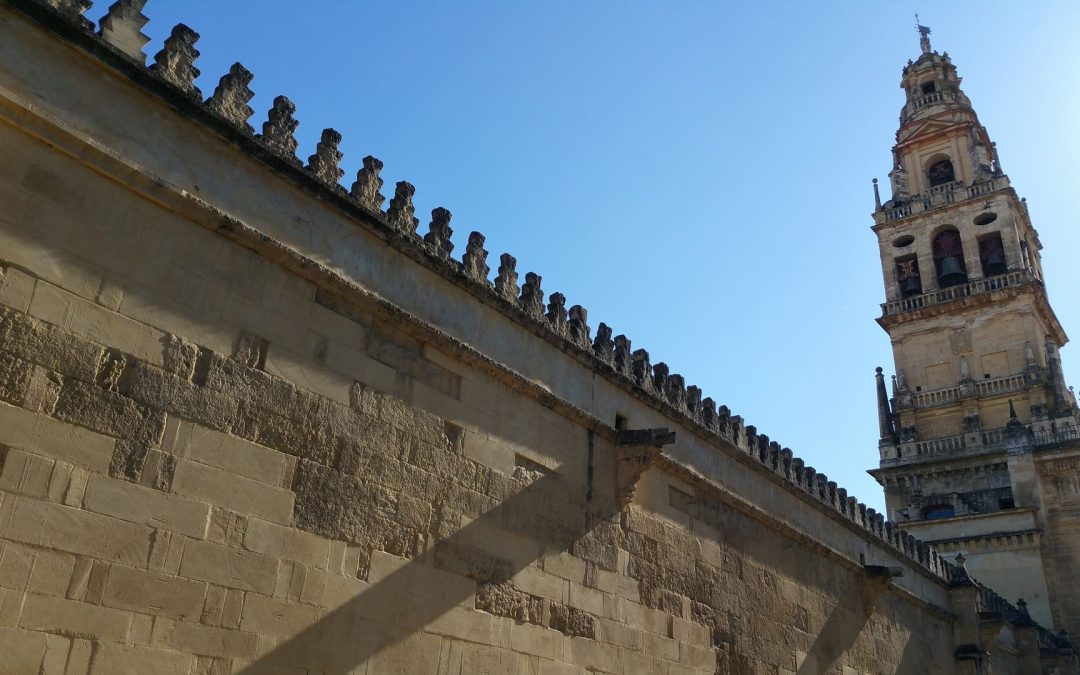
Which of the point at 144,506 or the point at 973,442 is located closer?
the point at 144,506

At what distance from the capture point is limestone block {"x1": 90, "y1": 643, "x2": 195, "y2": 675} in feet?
14.9

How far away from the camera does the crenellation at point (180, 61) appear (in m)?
5.77

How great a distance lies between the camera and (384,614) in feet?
19.6

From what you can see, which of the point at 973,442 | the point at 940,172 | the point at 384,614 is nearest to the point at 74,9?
the point at 384,614

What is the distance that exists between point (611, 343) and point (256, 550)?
4649mm

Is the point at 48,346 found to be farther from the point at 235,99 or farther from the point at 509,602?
the point at 509,602

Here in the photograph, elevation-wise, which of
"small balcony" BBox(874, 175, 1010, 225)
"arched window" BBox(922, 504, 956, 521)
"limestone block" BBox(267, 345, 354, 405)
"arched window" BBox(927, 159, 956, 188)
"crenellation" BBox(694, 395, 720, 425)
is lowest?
"limestone block" BBox(267, 345, 354, 405)

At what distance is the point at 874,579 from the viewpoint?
41.0ft

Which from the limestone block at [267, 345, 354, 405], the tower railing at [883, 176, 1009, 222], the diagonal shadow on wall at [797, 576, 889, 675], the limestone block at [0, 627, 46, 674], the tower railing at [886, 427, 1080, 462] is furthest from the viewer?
the tower railing at [883, 176, 1009, 222]

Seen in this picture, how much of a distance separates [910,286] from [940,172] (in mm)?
4864

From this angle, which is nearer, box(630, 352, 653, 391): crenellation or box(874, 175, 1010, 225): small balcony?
box(630, 352, 653, 391): crenellation

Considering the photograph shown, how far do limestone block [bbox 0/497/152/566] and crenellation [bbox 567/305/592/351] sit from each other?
15.0 feet

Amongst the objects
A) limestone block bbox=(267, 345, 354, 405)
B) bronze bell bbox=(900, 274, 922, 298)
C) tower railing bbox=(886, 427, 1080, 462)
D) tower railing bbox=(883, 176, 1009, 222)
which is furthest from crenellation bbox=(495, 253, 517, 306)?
tower railing bbox=(883, 176, 1009, 222)

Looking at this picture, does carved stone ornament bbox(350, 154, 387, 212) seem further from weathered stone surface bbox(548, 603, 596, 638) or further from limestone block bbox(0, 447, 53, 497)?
weathered stone surface bbox(548, 603, 596, 638)
